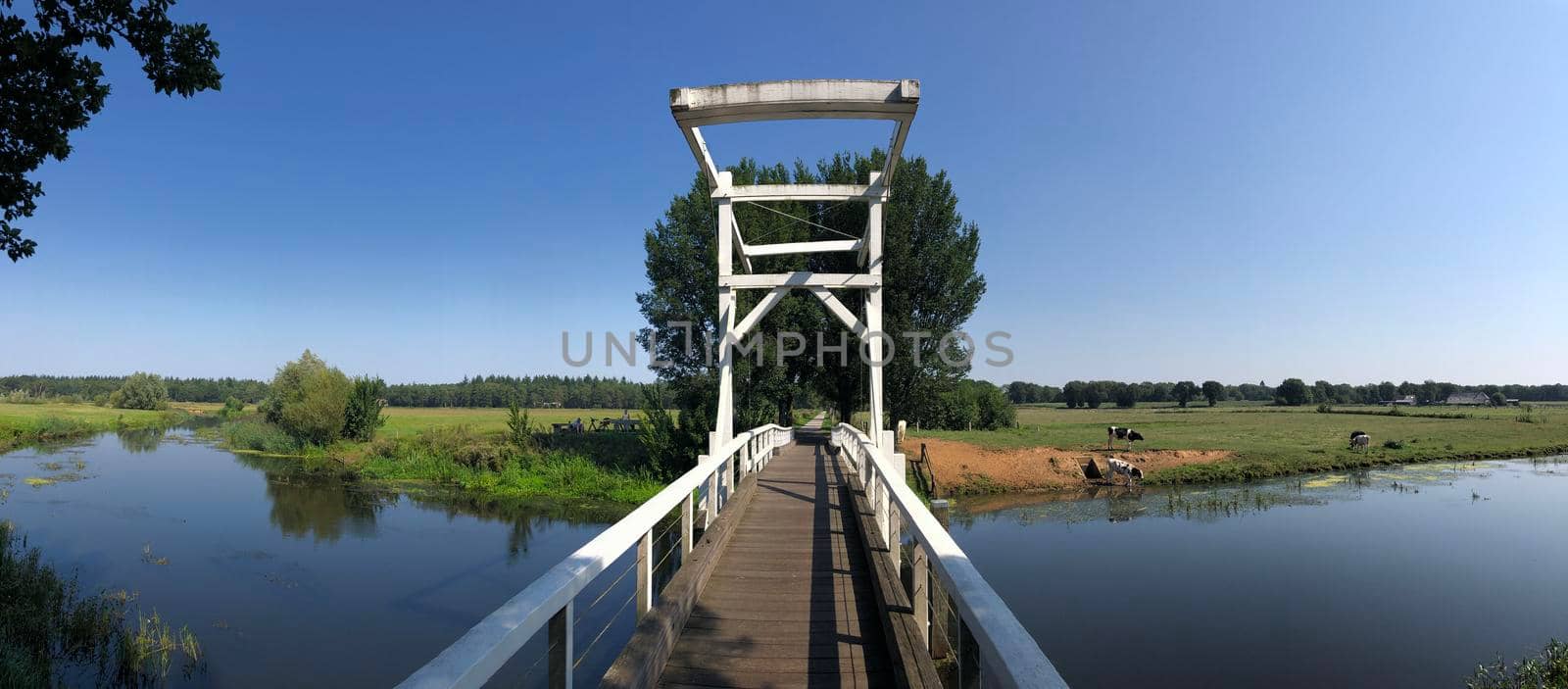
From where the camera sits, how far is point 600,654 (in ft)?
27.8

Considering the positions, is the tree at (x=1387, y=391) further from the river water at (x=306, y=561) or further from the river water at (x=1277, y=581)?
the river water at (x=306, y=561)

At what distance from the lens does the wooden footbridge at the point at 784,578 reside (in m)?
2.06

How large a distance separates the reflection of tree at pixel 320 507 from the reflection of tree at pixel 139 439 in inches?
654

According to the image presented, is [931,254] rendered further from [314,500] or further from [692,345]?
[314,500]

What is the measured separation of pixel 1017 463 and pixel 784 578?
1912cm

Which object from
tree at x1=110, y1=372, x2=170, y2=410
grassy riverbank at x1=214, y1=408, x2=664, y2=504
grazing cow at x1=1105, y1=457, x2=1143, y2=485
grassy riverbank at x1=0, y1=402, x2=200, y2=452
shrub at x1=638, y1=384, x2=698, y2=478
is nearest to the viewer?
shrub at x1=638, y1=384, x2=698, y2=478

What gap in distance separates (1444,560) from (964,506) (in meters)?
9.47

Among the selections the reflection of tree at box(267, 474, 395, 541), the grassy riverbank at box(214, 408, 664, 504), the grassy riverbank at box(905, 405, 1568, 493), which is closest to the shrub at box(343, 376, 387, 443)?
the grassy riverbank at box(214, 408, 664, 504)

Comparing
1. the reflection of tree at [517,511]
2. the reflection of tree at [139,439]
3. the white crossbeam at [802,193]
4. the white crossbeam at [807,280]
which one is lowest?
the reflection of tree at [517,511]

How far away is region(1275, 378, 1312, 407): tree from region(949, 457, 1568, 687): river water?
7985 cm

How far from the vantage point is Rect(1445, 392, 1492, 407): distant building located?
7775cm

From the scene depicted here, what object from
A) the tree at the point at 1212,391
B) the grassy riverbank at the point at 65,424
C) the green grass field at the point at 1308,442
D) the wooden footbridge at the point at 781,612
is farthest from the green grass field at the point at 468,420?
the tree at the point at 1212,391

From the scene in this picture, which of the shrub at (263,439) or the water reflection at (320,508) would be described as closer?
the water reflection at (320,508)

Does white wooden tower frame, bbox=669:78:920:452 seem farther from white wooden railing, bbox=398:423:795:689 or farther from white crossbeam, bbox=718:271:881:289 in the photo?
white wooden railing, bbox=398:423:795:689
